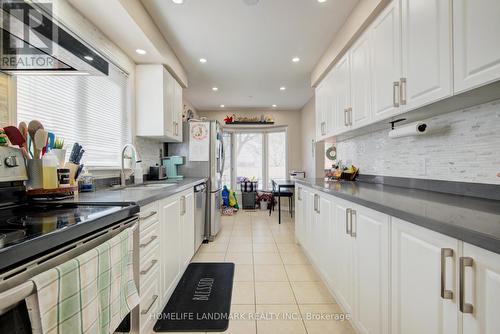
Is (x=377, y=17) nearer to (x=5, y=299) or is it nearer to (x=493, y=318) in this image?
(x=493, y=318)

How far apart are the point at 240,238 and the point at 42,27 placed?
10.3 feet

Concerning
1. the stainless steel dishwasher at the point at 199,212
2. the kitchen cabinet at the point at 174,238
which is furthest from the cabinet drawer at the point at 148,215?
the stainless steel dishwasher at the point at 199,212

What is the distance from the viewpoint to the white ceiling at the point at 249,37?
6.87 ft

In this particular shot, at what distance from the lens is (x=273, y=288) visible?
2.05 m

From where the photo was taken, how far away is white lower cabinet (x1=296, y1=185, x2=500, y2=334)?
25.9 inches

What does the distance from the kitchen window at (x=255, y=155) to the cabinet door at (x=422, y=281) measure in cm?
500

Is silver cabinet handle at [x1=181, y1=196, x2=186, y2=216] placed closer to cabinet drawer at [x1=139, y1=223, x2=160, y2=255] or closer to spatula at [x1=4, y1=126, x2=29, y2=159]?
cabinet drawer at [x1=139, y1=223, x2=160, y2=255]

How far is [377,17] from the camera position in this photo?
1.78 meters

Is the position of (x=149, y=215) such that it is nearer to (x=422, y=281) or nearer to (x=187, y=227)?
(x=187, y=227)

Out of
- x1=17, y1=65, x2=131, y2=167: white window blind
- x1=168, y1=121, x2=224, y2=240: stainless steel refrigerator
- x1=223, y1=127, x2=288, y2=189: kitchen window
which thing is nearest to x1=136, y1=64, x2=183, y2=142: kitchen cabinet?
x1=17, y1=65, x2=131, y2=167: white window blind

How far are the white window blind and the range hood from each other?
26 cm

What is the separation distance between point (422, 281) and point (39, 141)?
6.46 feet

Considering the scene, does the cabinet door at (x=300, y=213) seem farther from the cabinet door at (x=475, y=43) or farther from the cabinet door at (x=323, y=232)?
the cabinet door at (x=475, y=43)

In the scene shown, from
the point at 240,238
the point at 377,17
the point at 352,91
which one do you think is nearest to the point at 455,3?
the point at 377,17
